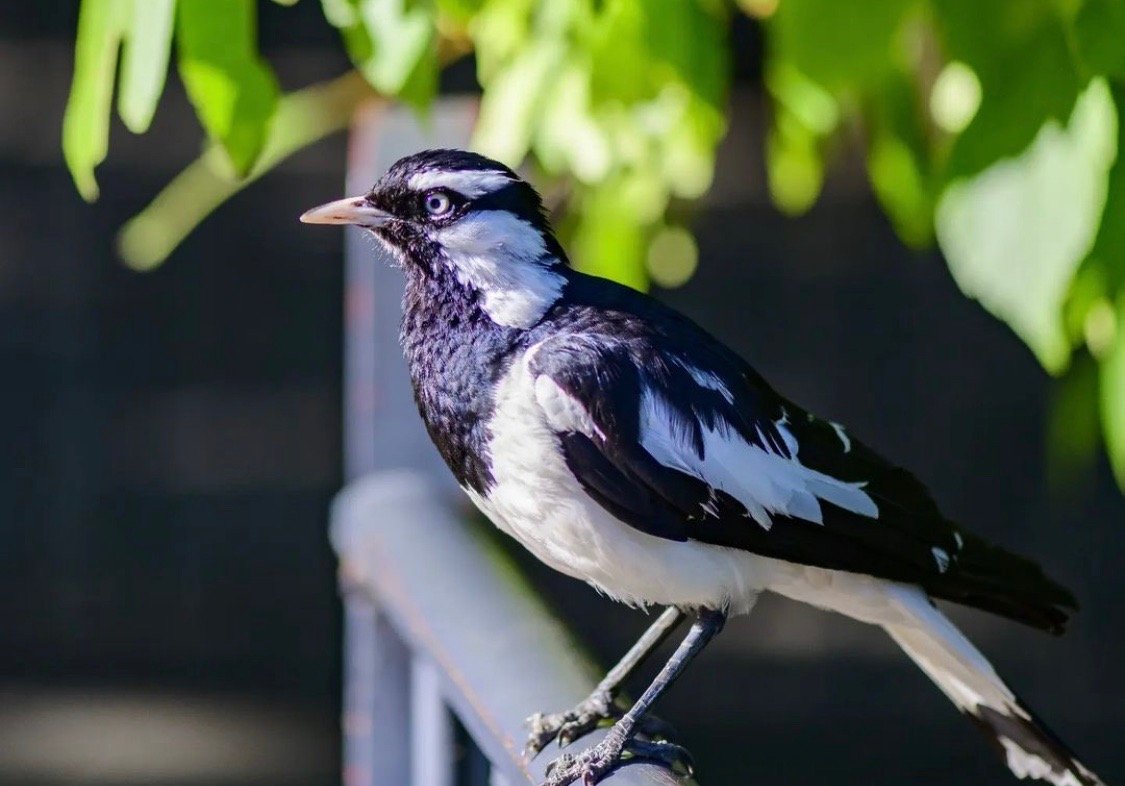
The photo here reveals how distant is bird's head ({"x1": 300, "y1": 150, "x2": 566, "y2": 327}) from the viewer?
5.70 feet

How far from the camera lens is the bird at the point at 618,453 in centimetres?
169

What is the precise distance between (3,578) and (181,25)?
281 cm

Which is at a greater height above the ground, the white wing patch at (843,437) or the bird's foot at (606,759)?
the white wing patch at (843,437)

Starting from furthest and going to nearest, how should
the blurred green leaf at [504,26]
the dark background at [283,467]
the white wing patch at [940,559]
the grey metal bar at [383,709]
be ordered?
the dark background at [283,467]
the grey metal bar at [383,709]
the blurred green leaf at [504,26]
the white wing patch at [940,559]

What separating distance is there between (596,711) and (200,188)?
2.07m

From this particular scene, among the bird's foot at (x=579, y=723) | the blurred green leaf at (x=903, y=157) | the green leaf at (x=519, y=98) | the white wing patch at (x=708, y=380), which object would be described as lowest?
the bird's foot at (x=579, y=723)

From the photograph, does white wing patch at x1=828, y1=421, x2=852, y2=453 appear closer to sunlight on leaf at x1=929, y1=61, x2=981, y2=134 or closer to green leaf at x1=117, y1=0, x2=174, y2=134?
sunlight on leaf at x1=929, y1=61, x2=981, y2=134

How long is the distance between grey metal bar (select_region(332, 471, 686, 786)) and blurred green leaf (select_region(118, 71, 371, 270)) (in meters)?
1.12

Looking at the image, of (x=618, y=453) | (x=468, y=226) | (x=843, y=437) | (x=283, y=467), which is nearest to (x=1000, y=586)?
(x=843, y=437)

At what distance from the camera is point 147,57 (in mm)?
1333

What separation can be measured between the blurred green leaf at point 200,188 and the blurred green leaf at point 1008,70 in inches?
68.1

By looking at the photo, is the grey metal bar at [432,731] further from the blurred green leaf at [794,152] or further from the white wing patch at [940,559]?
the blurred green leaf at [794,152]

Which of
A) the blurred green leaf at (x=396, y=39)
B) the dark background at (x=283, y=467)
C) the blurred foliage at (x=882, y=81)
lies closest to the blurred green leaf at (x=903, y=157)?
the blurred foliage at (x=882, y=81)

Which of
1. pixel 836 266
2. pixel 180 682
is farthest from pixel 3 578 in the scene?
pixel 836 266
